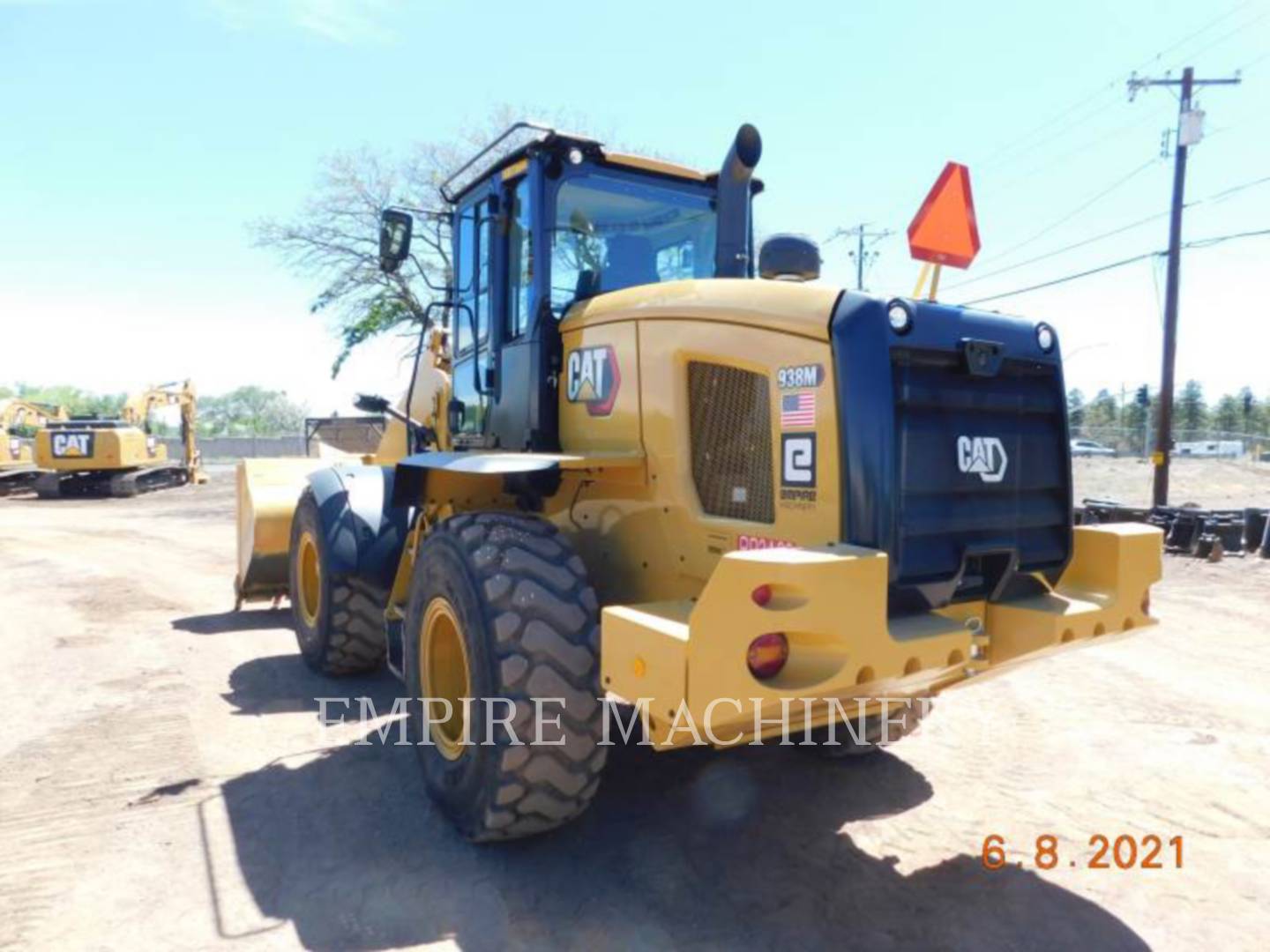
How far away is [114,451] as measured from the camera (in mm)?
24312

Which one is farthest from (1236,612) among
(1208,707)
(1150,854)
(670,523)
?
(670,523)

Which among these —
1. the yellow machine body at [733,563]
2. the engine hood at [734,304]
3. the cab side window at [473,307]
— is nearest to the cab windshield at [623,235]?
the yellow machine body at [733,563]

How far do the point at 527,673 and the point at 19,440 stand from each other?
2944 centimetres

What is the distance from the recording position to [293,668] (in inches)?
239

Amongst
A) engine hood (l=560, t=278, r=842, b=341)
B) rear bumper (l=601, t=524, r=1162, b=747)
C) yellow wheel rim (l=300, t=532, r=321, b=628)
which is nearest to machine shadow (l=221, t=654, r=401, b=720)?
yellow wheel rim (l=300, t=532, r=321, b=628)

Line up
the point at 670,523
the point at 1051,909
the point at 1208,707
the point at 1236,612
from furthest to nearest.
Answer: the point at 1236,612 → the point at 1208,707 → the point at 670,523 → the point at 1051,909

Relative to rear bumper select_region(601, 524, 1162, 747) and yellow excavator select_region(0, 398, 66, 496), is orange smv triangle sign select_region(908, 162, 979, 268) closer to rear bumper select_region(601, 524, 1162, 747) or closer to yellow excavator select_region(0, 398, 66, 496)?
rear bumper select_region(601, 524, 1162, 747)

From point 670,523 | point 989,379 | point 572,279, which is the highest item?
point 572,279

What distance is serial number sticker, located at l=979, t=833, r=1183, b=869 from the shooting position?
3414 millimetres

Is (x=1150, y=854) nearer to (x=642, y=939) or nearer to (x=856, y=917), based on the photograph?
(x=856, y=917)

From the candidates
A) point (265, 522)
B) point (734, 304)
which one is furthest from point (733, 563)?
point (265, 522)

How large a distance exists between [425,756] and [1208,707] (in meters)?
4.51

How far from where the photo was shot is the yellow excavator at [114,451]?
79.2ft

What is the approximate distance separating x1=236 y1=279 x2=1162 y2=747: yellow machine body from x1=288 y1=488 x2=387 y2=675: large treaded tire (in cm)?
122
